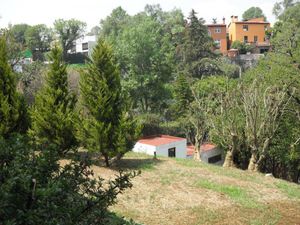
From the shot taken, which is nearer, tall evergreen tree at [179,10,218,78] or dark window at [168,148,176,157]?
dark window at [168,148,176,157]

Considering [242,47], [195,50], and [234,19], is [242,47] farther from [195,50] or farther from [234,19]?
[195,50]

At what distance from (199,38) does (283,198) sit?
1288 inches

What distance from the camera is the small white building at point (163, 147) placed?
78.5ft

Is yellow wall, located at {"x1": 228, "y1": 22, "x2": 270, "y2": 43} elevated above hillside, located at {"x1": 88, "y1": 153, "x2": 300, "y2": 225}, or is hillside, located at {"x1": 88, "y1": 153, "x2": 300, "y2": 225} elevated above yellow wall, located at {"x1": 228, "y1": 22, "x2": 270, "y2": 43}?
yellow wall, located at {"x1": 228, "y1": 22, "x2": 270, "y2": 43}

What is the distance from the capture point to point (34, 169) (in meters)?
3.53

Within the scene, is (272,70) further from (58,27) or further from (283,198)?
(58,27)

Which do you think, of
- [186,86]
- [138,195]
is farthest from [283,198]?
[186,86]

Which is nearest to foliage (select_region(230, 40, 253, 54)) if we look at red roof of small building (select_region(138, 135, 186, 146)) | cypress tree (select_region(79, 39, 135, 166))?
red roof of small building (select_region(138, 135, 186, 146))

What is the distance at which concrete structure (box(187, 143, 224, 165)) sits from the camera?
27.3 meters

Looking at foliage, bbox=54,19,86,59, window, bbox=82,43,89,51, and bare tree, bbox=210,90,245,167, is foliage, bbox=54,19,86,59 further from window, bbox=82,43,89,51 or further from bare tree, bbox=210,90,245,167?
bare tree, bbox=210,90,245,167

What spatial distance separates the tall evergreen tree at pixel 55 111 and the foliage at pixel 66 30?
152ft

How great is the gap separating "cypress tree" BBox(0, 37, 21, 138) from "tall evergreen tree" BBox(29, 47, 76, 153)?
0.90 m

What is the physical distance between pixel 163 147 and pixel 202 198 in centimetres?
1162

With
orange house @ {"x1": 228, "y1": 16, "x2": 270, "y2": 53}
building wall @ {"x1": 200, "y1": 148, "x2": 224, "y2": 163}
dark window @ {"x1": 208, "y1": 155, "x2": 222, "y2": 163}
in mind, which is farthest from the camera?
orange house @ {"x1": 228, "y1": 16, "x2": 270, "y2": 53}
